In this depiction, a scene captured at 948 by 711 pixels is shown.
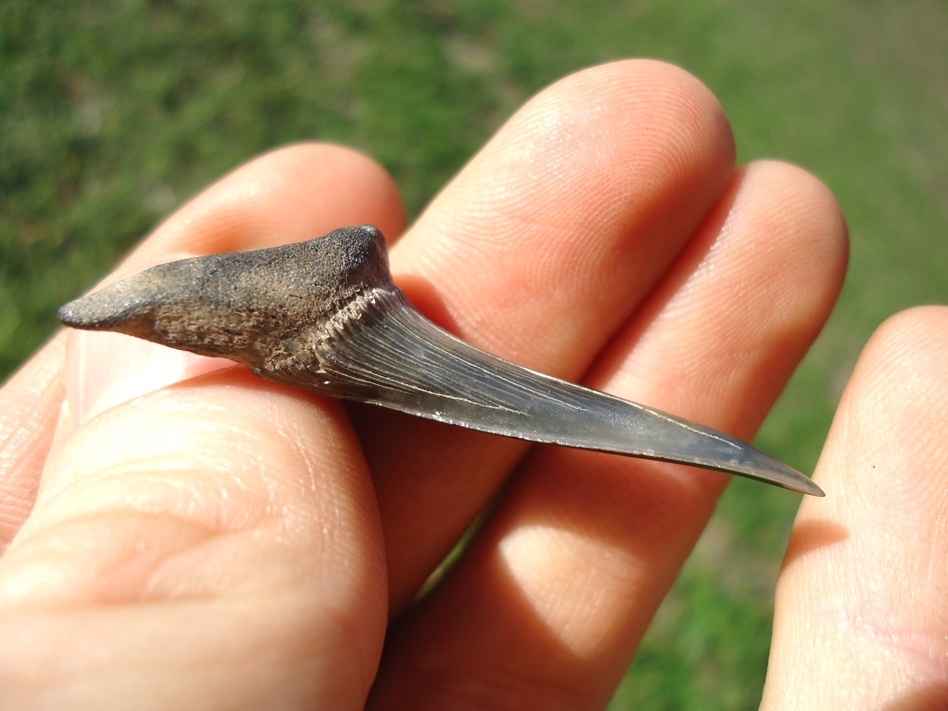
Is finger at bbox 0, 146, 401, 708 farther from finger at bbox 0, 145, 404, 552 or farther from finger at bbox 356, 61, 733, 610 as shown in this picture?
finger at bbox 356, 61, 733, 610

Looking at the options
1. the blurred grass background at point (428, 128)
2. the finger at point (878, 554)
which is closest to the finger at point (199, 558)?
the finger at point (878, 554)

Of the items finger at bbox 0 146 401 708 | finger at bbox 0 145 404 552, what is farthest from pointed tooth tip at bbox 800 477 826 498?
finger at bbox 0 145 404 552

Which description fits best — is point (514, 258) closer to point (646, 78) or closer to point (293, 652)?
point (646, 78)

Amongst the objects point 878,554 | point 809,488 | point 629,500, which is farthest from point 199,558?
point 878,554

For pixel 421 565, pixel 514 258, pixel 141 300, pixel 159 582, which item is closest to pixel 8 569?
pixel 159 582

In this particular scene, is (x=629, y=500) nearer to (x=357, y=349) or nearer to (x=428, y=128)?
(x=357, y=349)

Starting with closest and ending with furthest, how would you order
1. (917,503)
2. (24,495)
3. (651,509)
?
(917,503) < (24,495) < (651,509)

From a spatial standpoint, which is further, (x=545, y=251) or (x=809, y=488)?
(x=545, y=251)
